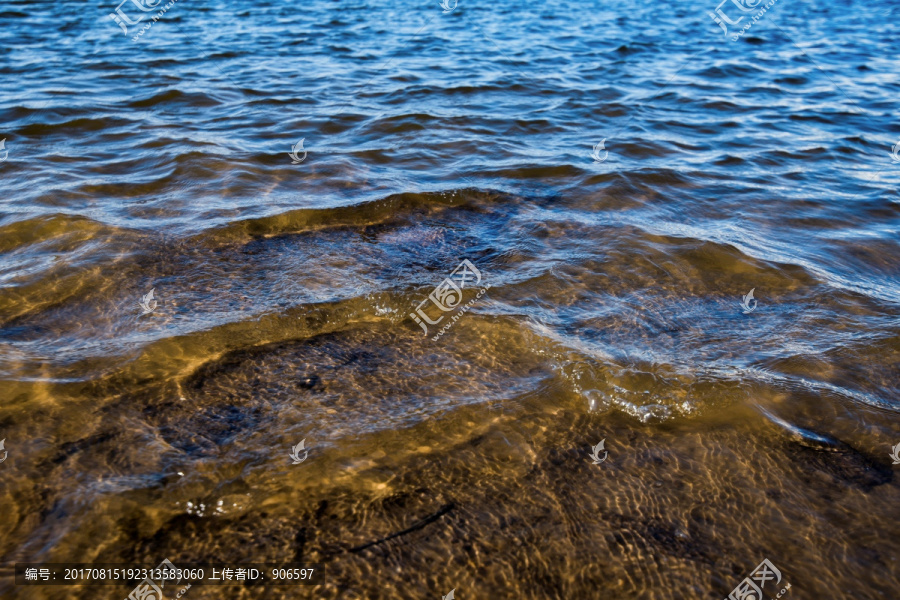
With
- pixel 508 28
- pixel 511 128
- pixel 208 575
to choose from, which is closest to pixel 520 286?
pixel 208 575

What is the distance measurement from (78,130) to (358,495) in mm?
7166

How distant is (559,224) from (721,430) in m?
2.85

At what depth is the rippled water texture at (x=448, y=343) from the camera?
2980mm

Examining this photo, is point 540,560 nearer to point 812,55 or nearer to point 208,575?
point 208,575

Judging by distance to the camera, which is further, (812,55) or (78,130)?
(812,55)

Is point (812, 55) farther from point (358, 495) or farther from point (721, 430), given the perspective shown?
point (358, 495)

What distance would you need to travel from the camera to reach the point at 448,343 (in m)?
4.35

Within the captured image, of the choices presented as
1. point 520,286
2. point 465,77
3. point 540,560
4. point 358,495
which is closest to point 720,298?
point 520,286

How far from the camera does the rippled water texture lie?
298cm

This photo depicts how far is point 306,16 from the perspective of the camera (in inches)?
583

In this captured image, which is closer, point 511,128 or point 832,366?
point 832,366

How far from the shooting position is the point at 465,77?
420 inches

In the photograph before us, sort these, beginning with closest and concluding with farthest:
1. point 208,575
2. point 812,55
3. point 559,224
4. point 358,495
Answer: point 208,575 → point 358,495 → point 559,224 → point 812,55

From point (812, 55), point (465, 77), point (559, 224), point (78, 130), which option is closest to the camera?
point (559, 224)
